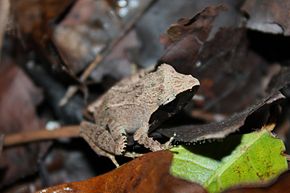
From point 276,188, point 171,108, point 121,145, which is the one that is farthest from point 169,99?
point 276,188

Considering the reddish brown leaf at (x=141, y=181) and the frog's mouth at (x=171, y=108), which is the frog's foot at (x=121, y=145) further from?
the reddish brown leaf at (x=141, y=181)

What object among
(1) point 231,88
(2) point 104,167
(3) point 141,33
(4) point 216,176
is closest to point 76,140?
(2) point 104,167

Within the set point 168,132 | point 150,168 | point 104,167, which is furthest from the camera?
point 104,167

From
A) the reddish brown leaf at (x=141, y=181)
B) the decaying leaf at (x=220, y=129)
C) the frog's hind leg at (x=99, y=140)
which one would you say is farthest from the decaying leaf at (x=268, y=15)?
the frog's hind leg at (x=99, y=140)

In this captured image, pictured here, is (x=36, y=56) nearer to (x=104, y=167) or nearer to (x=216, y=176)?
(x=104, y=167)

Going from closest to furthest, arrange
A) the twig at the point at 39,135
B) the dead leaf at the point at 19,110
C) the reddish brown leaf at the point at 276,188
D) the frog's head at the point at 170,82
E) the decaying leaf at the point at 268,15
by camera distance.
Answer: the reddish brown leaf at the point at 276,188, the decaying leaf at the point at 268,15, the frog's head at the point at 170,82, the twig at the point at 39,135, the dead leaf at the point at 19,110

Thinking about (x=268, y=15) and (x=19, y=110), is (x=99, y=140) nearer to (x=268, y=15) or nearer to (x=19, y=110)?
(x=19, y=110)
